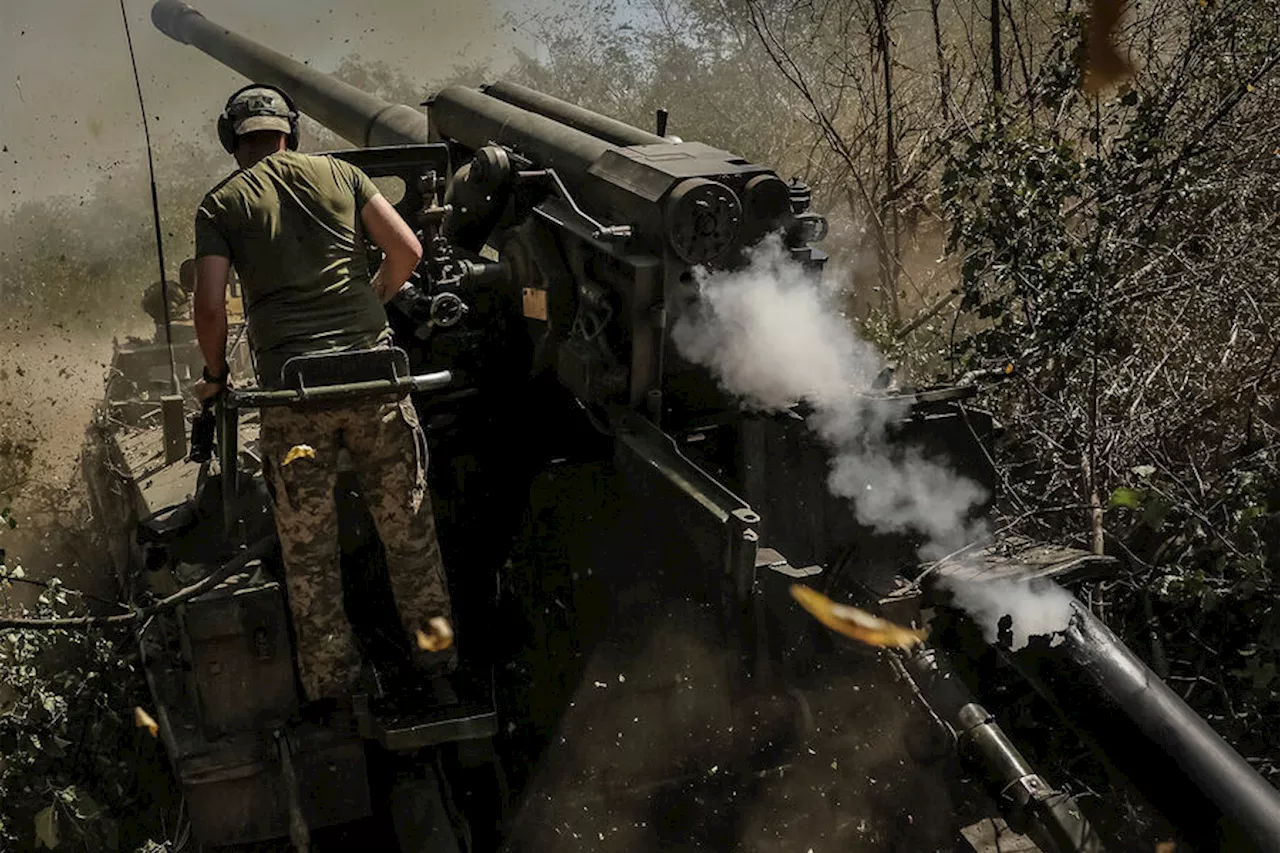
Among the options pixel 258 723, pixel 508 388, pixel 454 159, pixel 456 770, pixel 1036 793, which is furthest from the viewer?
pixel 454 159

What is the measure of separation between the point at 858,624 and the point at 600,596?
1.02 metres

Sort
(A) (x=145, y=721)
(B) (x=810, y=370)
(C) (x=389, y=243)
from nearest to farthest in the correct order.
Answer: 1. (C) (x=389, y=243)
2. (B) (x=810, y=370)
3. (A) (x=145, y=721)

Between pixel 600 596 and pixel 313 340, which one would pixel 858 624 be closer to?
pixel 600 596

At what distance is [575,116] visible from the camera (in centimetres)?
588

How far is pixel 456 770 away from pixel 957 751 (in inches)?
76.5

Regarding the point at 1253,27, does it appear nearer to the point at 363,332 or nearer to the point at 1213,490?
the point at 1213,490

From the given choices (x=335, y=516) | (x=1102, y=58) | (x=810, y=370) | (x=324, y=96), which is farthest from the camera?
(x=324, y=96)

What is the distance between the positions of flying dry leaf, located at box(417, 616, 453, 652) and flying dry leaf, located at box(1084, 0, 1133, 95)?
5.60 metres

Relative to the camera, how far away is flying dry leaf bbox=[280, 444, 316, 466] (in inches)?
171

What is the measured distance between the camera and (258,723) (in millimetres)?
4512

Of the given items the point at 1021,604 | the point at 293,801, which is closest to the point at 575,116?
the point at 1021,604

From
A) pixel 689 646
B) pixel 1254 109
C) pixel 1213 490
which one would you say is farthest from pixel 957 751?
pixel 1254 109

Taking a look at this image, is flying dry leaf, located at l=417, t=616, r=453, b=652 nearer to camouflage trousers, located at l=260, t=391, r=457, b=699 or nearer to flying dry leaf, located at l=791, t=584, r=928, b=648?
camouflage trousers, located at l=260, t=391, r=457, b=699

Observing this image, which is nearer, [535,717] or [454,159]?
[535,717]
